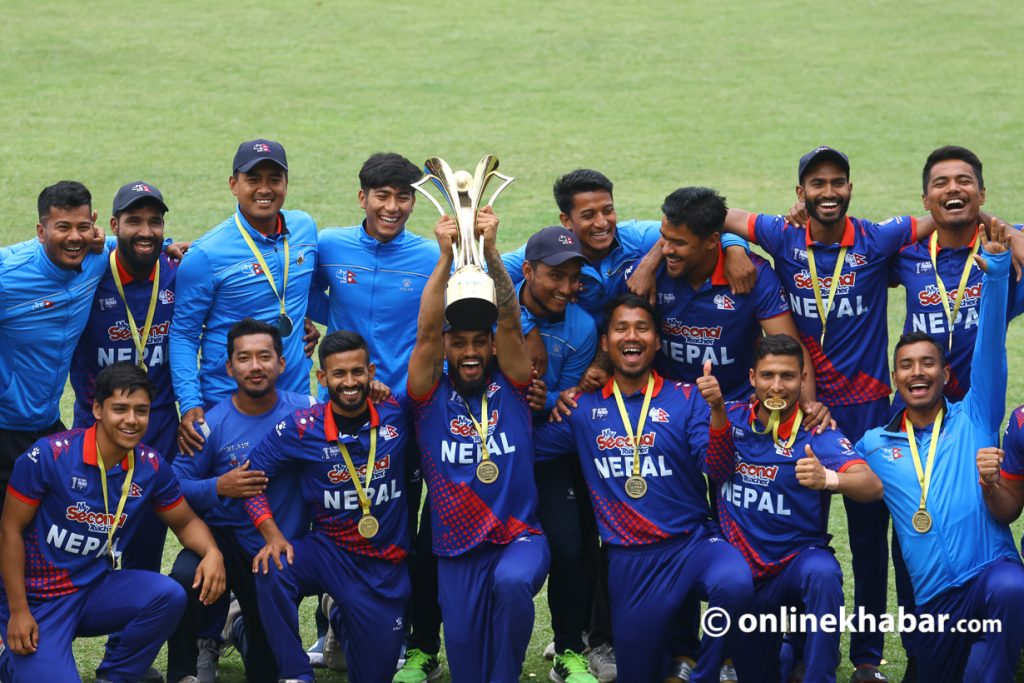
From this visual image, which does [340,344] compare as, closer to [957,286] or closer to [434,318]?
[434,318]

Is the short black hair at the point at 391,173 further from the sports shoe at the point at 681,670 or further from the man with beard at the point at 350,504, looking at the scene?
the sports shoe at the point at 681,670

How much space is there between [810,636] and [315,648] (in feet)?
8.47

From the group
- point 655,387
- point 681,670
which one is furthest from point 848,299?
point 681,670

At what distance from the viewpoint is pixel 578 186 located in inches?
284

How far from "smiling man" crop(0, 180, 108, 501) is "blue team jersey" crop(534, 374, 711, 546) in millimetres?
2487

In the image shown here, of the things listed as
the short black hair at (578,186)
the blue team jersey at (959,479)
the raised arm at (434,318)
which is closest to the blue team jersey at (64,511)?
the raised arm at (434,318)

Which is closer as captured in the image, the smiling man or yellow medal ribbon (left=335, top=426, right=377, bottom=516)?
yellow medal ribbon (left=335, top=426, right=377, bottom=516)

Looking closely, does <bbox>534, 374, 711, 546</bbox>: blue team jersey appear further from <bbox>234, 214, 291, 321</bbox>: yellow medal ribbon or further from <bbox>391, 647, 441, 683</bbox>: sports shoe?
<bbox>234, 214, 291, 321</bbox>: yellow medal ribbon

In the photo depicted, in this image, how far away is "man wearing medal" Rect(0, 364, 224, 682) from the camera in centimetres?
656

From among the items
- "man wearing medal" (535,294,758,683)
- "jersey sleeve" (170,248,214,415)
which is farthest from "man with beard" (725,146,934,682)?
"jersey sleeve" (170,248,214,415)

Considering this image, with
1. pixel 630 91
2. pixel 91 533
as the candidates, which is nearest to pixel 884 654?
pixel 91 533

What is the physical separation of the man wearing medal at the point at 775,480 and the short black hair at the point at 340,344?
1.56 m

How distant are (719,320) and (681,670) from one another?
166 centimetres

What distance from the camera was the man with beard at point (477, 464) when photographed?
668 centimetres
